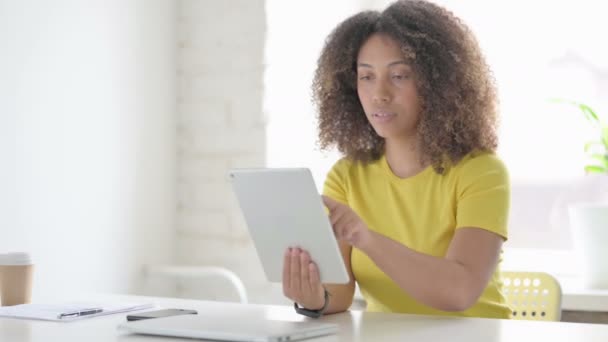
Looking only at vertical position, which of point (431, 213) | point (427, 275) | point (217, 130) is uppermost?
point (217, 130)

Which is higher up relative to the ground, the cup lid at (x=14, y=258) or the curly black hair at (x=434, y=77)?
the curly black hair at (x=434, y=77)

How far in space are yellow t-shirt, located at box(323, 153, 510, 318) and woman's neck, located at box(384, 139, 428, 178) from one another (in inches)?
0.9

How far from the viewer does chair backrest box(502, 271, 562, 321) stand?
6.34ft

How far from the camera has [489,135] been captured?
1973 mm

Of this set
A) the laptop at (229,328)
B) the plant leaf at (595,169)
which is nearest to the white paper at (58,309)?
the laptop at (229,328)

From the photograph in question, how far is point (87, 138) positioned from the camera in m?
2.59

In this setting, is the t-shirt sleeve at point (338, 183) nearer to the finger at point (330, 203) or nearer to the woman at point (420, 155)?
the woman at point (420, 155)

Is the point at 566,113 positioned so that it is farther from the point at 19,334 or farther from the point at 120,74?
the point at 19,334

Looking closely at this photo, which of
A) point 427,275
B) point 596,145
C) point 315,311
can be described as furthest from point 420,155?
point 596,145

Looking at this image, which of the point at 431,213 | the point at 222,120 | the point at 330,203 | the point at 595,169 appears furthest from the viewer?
the point at 222,120

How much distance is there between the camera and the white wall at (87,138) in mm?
2365

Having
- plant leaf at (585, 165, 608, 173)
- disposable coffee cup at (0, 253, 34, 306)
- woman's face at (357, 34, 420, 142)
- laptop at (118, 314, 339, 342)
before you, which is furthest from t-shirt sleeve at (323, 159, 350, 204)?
plant leaf at (585, 165, 608, 173)

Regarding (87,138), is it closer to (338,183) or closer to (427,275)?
(338,183)

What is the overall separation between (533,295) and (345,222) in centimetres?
56
